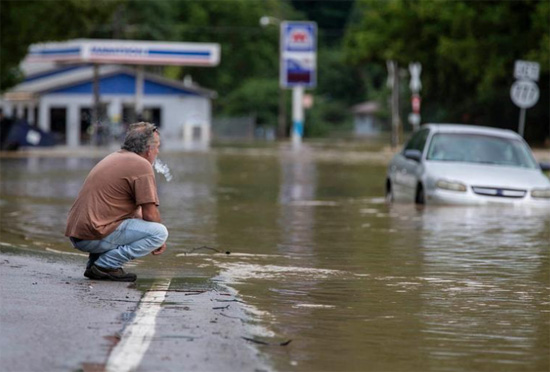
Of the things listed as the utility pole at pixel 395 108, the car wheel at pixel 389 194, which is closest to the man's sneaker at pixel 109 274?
the car wheel at pixel 389 194

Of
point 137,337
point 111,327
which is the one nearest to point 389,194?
point 111,327

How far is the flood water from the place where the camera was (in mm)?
8836

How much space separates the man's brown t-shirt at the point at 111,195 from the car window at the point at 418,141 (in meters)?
11.3

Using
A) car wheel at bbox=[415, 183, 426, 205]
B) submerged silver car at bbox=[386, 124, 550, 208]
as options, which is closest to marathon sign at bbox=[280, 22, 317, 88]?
submerged silver car at bbox=[386, 124, 550, 208]

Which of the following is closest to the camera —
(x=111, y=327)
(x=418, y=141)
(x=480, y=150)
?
(x=111, y=327)

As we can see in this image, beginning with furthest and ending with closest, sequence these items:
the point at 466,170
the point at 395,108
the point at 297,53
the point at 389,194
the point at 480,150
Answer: the point at 297,53 < the point at 395,108 < the point at 389,194 < the point at 480,150 < the point at 466,170

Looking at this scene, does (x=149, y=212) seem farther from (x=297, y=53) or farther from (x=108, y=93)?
(x=297, y=53)

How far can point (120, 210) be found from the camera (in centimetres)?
1138

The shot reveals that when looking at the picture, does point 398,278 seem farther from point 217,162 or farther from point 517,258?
point 217,162

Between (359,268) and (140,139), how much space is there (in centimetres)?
302

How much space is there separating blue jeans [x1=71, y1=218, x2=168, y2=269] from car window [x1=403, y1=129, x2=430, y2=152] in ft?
37.0

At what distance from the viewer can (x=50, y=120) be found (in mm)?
82375

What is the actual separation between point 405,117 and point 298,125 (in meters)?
37.8

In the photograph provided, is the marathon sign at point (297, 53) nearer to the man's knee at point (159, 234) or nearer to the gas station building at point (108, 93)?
the gas station building at point (108, 93)
